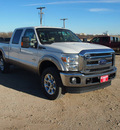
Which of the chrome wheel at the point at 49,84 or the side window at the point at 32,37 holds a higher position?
the side window at the point at 32,37

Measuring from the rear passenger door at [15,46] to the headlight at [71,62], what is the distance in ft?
8.25

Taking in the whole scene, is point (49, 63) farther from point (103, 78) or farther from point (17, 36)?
point (17, 36)

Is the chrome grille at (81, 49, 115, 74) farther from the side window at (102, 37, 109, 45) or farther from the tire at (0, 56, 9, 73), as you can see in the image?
the side window at (102, 37, 109, 45)

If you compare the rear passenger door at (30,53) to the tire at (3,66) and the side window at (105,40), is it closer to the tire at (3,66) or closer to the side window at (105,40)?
the tire at (3,66)

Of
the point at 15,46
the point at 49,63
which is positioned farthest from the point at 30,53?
the point at 15,46

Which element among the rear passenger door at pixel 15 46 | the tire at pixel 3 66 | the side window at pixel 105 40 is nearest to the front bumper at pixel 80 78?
the rear passenger door at pixel 15 46

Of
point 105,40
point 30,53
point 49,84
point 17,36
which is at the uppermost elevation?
point 105,40

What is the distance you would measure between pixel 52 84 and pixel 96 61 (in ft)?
4.18

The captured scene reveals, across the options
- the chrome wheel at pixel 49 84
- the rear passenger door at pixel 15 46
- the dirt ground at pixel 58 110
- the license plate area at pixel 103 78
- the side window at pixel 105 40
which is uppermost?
the side window at pixel 105 40

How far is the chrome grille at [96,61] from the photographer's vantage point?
385cm

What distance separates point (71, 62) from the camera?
3854mm

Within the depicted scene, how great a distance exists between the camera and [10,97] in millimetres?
4559

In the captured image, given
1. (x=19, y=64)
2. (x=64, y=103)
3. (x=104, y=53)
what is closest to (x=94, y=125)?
(x=64, y=103)

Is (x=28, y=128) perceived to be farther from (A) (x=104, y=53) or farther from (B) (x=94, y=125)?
(A) (x=104, y=53)
